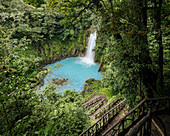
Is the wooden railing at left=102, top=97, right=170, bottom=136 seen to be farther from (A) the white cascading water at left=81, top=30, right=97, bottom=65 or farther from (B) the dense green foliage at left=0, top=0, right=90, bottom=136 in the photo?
(A) the white cascading water at left=81, top=30, right=97, bottom=65

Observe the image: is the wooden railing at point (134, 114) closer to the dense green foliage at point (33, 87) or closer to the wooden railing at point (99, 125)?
the dense green foliage at point (33, 87)

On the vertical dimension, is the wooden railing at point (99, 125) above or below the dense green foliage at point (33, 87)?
below

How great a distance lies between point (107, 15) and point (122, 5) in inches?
22.7


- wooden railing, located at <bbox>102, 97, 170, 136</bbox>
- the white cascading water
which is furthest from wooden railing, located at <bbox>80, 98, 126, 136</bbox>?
the white cascading water

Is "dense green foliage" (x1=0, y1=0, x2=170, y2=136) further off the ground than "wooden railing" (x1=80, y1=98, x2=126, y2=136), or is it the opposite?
"dense green foliage" (x1=0, y1=0, x2=170, y2=136)

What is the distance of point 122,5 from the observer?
355 centimetres

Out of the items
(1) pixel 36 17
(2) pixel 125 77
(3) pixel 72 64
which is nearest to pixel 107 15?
(2) pixel 125 77

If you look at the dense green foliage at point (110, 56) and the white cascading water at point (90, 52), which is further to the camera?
the white cascading water at point (90, 52)

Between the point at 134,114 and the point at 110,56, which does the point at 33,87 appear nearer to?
the point at 134,114

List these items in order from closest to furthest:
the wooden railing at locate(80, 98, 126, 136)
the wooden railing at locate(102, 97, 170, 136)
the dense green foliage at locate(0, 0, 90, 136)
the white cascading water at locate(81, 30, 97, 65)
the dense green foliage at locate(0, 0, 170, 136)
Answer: the wooden railing at locate(102, 97, 170, 136) < the dense green foliage at locate(0, 0, 90, 136) < the dense green foliage at locate(0, 0, 170, 136) < the wooden railing at locate(80, 98, 126, 136) < the white cascading water at locate(81, 30, 97, 65)

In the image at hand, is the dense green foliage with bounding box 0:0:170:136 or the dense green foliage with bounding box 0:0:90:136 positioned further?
the dense green foliage with bounding box 0:0:170:136

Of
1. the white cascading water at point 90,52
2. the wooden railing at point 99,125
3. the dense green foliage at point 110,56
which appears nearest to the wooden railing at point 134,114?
the dense green foliage at point 110,56

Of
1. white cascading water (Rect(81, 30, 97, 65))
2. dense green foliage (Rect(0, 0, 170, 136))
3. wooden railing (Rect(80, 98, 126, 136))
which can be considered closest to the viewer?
dense green foliage (Rect(0, 0, 170, 136))

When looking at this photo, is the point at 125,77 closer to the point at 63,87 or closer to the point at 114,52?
the point at 114,52
